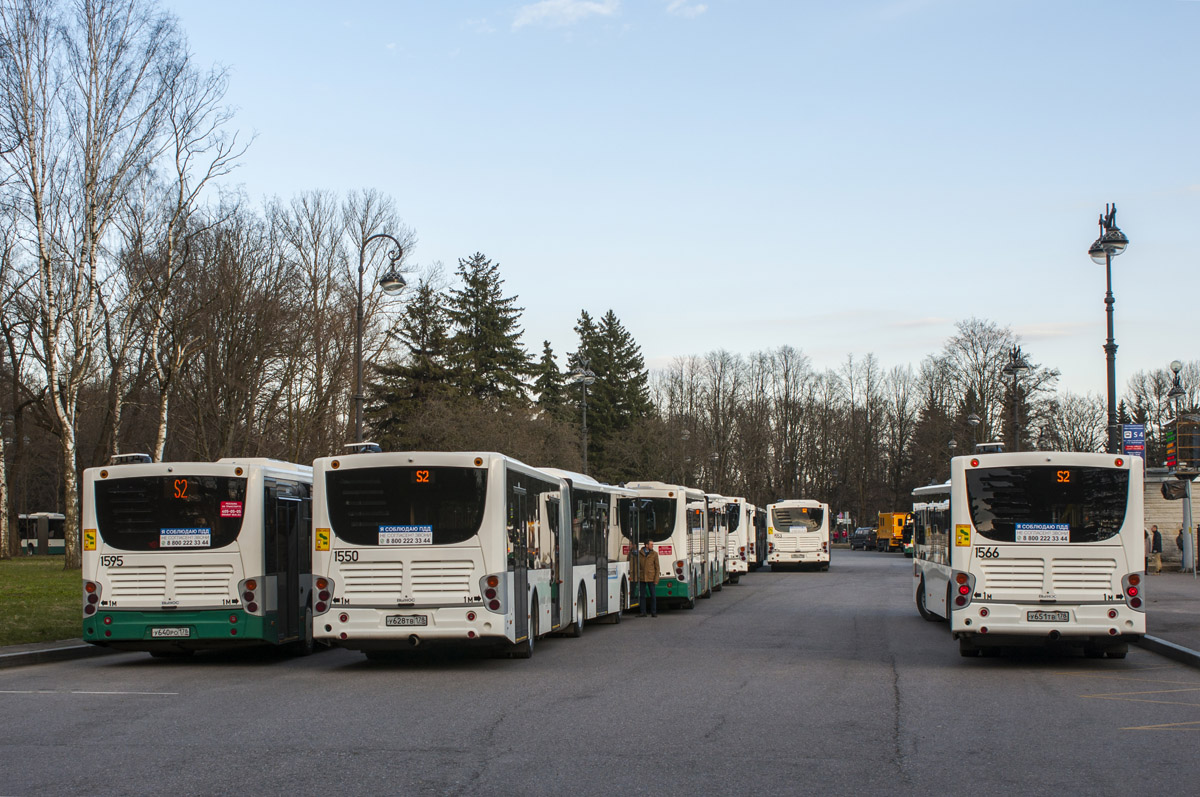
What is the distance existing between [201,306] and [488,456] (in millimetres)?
24706

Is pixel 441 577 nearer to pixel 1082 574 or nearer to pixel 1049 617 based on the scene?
pixel 1049 617

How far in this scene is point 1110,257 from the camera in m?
22.4

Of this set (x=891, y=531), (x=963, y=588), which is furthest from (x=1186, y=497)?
A: (x=891, y=531)

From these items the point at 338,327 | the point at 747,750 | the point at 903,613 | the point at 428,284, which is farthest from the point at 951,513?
the point at 428,284

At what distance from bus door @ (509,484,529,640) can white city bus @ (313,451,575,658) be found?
301 mm

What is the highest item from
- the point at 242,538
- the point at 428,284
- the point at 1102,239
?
the point at 428,284

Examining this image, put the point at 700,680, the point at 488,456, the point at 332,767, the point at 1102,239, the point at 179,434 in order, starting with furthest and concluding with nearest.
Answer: the point at 179,434 → the point at 1102,239 → the point at 488,456 → the point at 700,680 → the point at 332,767

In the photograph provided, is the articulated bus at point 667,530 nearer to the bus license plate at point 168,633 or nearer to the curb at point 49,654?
the curb at point 49,654

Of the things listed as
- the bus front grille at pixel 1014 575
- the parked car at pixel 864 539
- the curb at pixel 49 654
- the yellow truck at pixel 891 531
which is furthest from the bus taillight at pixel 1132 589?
the parked car at pixel 864 539

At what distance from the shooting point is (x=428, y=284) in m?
62.2

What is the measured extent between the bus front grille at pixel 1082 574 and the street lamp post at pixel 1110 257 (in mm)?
7625

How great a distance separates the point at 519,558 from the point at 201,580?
13.7ft

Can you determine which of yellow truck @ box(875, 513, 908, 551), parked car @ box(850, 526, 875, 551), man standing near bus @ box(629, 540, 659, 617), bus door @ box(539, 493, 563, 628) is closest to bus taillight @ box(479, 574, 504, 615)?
bus door @ box(539, 493, 563, 628)

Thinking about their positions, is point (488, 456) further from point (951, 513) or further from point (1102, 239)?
point (1102, 239)
